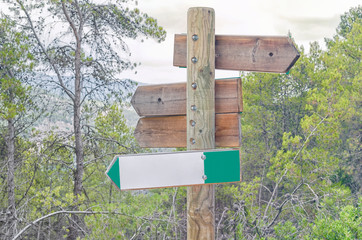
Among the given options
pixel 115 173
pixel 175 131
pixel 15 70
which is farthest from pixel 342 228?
pixel 15 70

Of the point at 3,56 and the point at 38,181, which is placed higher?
the point at 3,56

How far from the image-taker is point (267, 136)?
15305 mm

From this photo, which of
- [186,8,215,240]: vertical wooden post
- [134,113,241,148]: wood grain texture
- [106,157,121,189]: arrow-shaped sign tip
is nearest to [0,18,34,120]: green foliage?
[134,113,241,148]: wood grain texture

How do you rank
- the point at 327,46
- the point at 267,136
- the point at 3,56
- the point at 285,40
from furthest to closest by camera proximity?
the point at 327,46 → the point at 267,136 → the point at 3,56 → the point at 285,40

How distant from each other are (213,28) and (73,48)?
6.67 metres

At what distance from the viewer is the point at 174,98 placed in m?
2.06

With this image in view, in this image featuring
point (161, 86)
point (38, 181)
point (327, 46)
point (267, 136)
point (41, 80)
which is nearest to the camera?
point (161, 86)

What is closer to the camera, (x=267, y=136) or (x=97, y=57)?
(x=97, y=57)

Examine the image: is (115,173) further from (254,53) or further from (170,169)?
(254,53)

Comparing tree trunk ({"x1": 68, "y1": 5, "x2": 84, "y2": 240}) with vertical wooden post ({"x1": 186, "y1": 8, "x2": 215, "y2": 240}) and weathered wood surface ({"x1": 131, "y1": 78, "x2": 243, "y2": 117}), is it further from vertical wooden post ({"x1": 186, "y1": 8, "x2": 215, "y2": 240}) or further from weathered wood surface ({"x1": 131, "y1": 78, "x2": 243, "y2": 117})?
vertical wooden post ({"x1": 186, "y1": 8, "x2": 215, "y2": 240})

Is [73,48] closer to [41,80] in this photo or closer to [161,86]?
[41,80]

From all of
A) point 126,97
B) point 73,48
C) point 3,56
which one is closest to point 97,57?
point 73,48

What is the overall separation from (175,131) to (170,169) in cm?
28

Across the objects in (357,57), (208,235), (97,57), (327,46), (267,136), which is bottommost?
(208,235)
